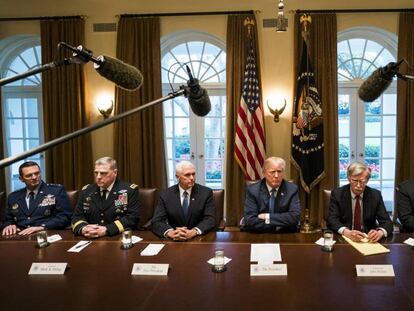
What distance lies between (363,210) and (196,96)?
1.86 metres

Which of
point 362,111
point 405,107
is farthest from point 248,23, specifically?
point 405,107

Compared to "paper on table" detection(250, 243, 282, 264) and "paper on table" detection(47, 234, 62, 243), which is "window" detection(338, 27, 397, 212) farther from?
"paper on table" detection(47, 234, 62, 243)

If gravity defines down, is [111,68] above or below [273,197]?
above

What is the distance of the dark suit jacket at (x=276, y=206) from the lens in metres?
2.66

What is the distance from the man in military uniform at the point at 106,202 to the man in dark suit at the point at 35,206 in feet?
0.92

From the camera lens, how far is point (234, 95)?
461cm

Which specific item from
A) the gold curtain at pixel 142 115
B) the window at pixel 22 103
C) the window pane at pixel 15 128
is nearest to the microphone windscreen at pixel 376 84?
the gold curtain at pixel 142 115

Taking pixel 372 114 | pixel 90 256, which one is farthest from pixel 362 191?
pixel 372 114

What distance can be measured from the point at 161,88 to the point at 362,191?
2875mm

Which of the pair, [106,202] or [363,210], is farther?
[106,202]

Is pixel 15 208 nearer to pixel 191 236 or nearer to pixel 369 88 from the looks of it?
pixel 191 236

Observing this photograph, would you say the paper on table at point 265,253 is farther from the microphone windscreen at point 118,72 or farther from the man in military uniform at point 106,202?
the microphone windscreen at point 118,72

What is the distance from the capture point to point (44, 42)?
15.4ft

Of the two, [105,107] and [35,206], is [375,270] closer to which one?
[35,206]
